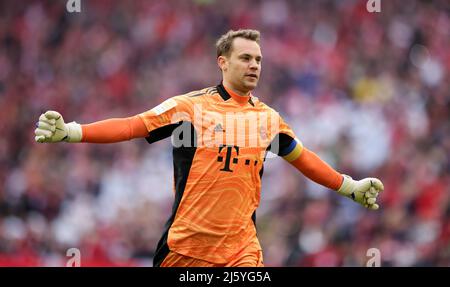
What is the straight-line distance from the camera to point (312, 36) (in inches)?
571

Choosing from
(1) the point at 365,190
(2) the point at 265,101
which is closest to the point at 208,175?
(1) the point at 365,190

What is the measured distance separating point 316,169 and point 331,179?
14 centimetres

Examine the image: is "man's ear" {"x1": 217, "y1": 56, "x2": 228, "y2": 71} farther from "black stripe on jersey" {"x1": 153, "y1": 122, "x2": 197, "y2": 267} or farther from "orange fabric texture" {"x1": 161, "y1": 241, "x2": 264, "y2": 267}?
"orange fabric texture" {"x1": 161, "y1": 241, "x2": 264, "y2": 267}

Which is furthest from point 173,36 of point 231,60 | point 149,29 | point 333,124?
point 231,60

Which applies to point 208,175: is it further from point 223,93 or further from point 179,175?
point 223,93

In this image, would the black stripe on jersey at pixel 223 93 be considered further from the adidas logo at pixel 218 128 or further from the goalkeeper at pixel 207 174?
the adidas logo at pixel 218 128

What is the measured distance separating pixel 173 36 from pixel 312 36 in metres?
2.11

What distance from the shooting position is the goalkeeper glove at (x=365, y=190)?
716 cm

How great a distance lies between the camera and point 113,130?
6.55 metres

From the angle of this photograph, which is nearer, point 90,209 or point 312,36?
point 90,209

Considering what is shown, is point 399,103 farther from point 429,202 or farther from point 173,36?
point 173,36

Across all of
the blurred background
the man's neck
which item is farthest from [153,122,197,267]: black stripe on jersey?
the blurred background

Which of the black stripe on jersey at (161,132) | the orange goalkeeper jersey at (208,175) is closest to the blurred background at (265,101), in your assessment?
the orange goalkeeper jersey at (208,175)

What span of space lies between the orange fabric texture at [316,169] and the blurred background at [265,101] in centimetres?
453
